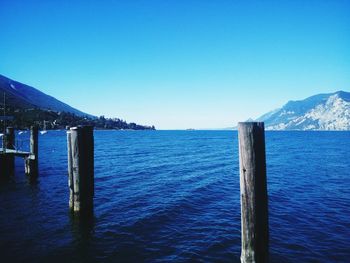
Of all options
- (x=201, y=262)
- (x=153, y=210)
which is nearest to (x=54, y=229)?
(x=153, y=210)

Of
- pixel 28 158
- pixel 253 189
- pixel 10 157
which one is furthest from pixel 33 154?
pixel 253 189

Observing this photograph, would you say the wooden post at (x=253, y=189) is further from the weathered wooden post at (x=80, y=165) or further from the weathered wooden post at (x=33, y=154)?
the weathered wooden post at (x=33, y=154)

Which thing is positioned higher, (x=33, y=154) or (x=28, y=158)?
(x=33, y=154)

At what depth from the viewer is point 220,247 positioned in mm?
11172

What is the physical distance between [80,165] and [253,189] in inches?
359

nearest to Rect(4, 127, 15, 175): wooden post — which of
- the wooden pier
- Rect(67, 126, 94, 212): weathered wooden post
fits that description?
the wooden pier

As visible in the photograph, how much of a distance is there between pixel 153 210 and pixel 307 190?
14024 mm

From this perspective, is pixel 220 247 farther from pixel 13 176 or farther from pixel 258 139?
pixel 13 176

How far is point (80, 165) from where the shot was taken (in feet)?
41.9

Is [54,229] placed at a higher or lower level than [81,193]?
lower

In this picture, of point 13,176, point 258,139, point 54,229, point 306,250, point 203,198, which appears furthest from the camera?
point 13,176

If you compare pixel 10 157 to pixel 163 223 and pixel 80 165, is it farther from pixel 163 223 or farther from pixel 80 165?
pixel 163 223

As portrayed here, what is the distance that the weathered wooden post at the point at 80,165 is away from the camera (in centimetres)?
1273

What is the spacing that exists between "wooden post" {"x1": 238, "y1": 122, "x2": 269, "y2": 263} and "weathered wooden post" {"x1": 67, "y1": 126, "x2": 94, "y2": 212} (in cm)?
881
